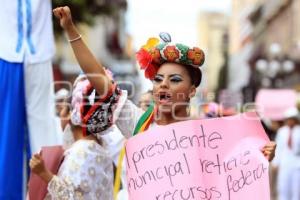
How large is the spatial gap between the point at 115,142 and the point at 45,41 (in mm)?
1013

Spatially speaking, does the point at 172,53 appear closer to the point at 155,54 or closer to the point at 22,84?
the point at 155,54

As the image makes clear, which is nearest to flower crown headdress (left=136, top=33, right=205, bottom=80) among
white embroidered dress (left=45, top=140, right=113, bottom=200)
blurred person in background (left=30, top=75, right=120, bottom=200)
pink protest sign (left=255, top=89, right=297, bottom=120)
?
blurred person in background (left=30, top=75, right=120, bottom=200)

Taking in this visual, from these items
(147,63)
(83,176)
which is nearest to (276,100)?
(147,63)

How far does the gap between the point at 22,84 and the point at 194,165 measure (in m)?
1.35

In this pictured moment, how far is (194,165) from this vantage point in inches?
146

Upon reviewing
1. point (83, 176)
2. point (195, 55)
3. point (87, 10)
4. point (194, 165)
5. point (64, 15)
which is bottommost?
point (87, 10)

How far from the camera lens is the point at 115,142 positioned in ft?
18.0

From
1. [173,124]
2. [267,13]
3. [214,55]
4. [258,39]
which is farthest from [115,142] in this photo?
[214,55]

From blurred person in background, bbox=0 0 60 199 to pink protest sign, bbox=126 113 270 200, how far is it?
102 centimetres

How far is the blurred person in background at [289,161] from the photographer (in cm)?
1150

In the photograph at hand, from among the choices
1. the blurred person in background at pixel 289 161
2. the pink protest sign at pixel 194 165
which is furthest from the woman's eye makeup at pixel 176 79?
the blurred person in background at pixel 289 161

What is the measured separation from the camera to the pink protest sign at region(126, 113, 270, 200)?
3.70m

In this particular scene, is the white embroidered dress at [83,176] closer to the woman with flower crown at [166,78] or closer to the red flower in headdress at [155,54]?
the woman with flower crown at [166,78]

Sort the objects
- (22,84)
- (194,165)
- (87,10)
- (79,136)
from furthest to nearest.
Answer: (87,10) < (22,84) < (79,136) < (194,165)
